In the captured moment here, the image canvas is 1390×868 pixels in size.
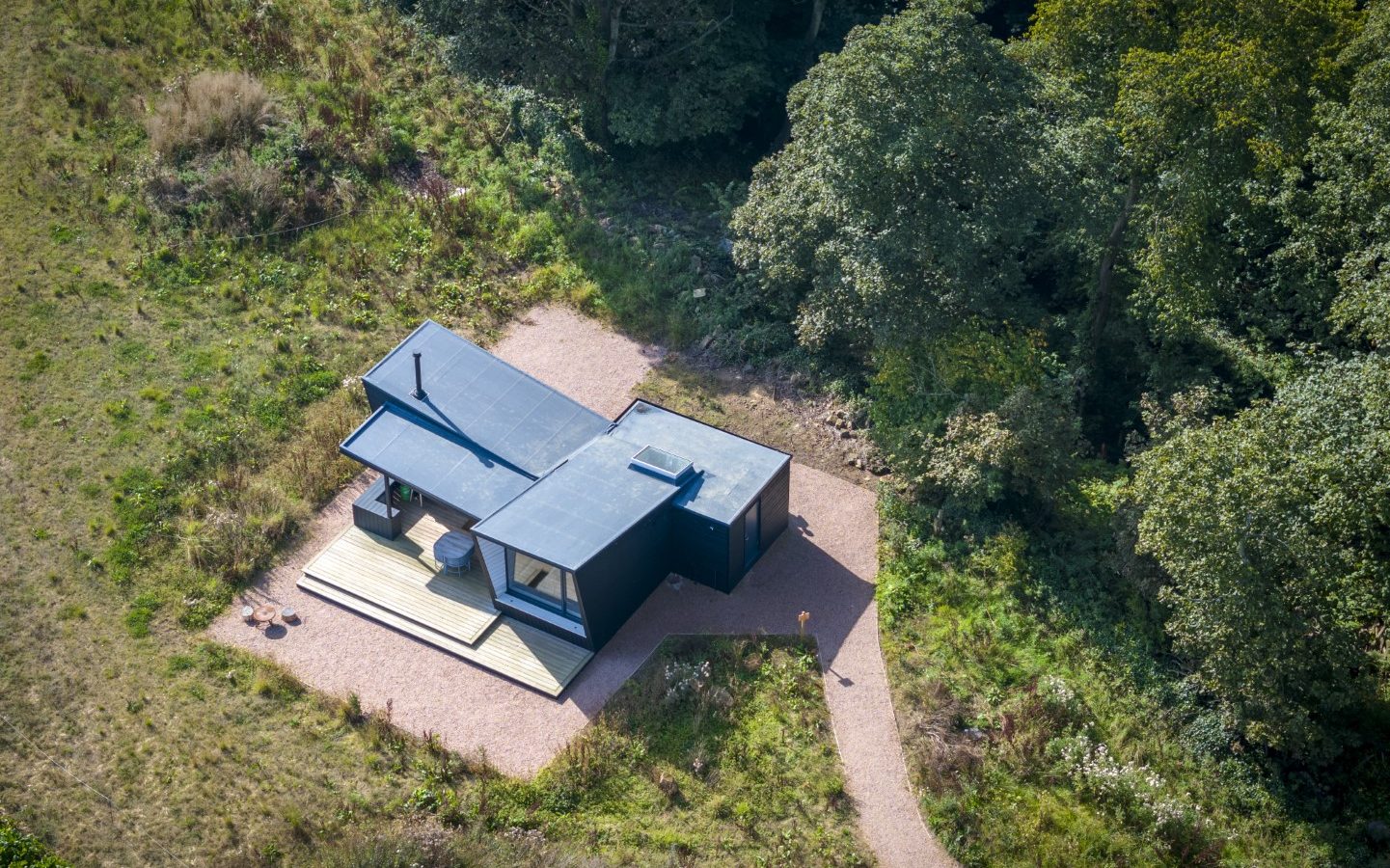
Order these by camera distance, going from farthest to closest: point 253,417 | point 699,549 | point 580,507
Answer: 1. point 253,417
2. point 699,549
3. point 580,507

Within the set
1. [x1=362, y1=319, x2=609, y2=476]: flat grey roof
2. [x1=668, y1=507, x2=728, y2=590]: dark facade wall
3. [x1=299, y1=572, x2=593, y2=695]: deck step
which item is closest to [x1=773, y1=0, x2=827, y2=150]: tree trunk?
[x1=362, y1=319, x2=609, y2=476]: flat grey roof

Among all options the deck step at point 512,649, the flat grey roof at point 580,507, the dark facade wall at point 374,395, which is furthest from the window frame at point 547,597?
the dark facade wall at point 374,395

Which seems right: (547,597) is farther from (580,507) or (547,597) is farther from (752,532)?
(752,532)

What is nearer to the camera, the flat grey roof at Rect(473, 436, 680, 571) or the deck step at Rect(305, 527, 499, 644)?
the flat grey roof at Rect(473, 436, 680, 571)

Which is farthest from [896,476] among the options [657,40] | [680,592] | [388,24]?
[388,24]

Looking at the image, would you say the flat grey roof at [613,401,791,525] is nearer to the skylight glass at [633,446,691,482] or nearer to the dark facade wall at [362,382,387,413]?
the skylight glass at [633,446,691,482]

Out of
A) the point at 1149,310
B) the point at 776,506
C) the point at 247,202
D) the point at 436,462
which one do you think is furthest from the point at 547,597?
the point at 247,202

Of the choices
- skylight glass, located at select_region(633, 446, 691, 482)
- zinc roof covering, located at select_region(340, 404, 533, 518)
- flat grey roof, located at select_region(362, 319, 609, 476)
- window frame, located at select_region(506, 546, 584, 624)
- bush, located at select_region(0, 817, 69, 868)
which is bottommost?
bush, located at select_region(0, 817, 69, 868)
